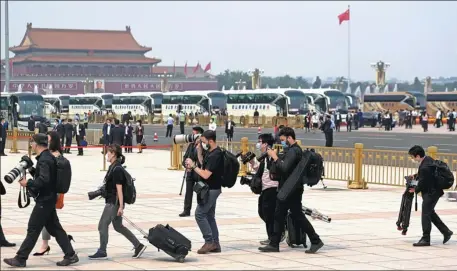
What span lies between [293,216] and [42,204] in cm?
322

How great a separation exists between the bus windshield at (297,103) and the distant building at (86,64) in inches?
2761

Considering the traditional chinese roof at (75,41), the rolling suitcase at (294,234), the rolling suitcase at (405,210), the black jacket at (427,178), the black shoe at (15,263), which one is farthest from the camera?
the traditional chinese roof at (75,41)

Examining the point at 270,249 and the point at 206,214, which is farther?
the point at 270,249

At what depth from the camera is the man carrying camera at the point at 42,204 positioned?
1064 centimetres

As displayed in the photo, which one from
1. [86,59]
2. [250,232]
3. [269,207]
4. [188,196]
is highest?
[86,59]

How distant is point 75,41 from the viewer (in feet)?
505

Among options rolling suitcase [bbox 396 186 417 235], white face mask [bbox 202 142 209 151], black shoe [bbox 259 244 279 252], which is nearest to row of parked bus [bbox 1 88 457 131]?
white face mask [bbox 202 142 209 151]

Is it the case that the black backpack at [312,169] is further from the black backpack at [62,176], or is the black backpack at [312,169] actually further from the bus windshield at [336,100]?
the bus windshield at [336,100]

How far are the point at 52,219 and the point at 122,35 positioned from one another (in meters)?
152

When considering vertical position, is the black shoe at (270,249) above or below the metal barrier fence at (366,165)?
below

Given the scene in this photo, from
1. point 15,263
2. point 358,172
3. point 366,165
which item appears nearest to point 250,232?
point 15,263

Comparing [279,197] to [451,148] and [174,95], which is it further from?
[174,95]

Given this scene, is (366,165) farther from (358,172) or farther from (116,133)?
(116,133)

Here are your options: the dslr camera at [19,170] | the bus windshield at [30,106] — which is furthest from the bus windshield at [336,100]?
the dslr camera at [19,170]
